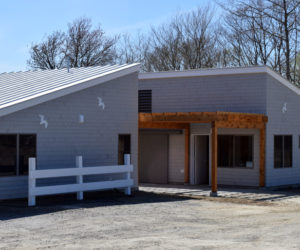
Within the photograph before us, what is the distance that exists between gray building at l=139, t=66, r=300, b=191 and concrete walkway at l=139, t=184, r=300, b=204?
2.62 feet

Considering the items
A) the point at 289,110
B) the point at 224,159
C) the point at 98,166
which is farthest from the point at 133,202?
the point at 289,110

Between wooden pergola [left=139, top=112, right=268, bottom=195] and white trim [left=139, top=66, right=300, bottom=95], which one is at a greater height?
white trim [left=139, top=66, right=300, bottom=95]

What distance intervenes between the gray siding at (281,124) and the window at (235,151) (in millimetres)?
728

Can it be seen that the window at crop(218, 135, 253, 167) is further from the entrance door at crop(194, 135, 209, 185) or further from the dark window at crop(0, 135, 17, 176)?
the dark window at crop(0, 135, 17, 176)

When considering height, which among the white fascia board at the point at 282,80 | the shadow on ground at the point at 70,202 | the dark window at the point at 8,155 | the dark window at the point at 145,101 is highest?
the white fascia board at the point at 282,80

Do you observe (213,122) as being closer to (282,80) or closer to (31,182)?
(282,80)

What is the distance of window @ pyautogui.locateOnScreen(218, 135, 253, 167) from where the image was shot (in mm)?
22078

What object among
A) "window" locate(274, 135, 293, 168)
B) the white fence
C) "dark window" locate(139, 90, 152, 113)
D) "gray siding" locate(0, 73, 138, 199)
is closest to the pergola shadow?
"window" locate(274, 135, 293, 168)

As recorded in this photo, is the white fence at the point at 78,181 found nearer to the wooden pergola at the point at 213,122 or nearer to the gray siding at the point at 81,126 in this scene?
the gray siding at the point at 81,126

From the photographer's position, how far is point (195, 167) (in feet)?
76.4

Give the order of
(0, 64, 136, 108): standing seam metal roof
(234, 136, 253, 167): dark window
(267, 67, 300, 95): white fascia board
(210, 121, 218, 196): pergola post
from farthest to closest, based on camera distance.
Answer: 1. (234, 136, 253, 167): dark window
2. (267, 67, 300, 95): white fascia board
3. (210, 121, 218, 196): pergola post
4. (0, 64, 136, 108): standing seam metal roof

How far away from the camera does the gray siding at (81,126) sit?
16.2 meters

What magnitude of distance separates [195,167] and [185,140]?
44.4 inches

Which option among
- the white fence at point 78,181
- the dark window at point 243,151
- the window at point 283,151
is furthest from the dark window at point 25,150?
the window at point 283,151
